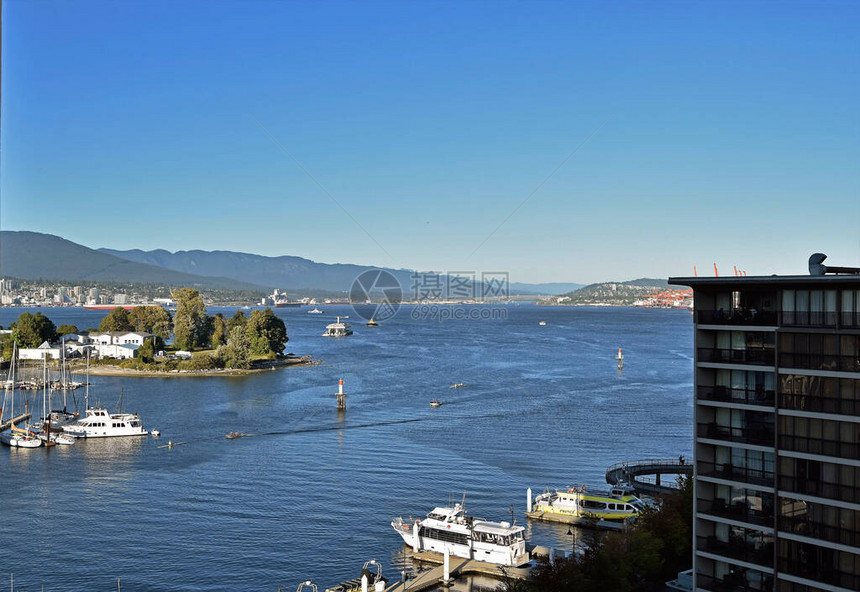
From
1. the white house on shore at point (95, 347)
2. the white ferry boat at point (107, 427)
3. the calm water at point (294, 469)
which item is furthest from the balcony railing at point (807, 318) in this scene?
the white house on shore at point (95, 347)

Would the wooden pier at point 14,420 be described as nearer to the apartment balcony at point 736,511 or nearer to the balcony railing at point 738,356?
the apartment balcony at point 736,511

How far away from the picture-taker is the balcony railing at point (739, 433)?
1162 centimetres

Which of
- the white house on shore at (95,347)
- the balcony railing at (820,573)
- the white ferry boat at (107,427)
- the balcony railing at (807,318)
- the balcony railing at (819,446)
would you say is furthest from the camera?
the white house on shore at (95,347)

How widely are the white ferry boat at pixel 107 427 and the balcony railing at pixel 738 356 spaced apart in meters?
27.3

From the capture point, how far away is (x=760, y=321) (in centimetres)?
1188

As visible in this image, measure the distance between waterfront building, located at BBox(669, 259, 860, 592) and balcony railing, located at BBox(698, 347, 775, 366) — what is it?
0.02 meters

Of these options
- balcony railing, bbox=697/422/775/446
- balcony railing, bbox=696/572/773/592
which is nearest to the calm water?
balcony railing, bbox=696/572/773/592

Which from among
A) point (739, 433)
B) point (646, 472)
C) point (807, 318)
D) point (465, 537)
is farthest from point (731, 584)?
point (646, 472)

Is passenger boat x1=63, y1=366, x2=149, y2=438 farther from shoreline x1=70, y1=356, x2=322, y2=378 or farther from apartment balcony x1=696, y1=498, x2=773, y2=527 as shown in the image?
apartment balcony x1=696, y1=498, x2=773, y2=527

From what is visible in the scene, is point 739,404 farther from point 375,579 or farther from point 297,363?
point 297,363

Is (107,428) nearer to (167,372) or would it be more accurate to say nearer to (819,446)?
(167,372)

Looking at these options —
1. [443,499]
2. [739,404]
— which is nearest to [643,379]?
[443,499]

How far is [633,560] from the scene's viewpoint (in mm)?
15102

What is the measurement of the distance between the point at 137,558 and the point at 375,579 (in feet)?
20.5
